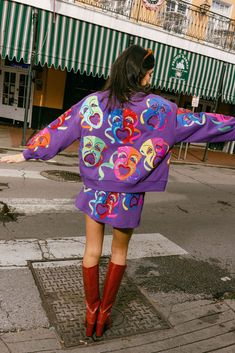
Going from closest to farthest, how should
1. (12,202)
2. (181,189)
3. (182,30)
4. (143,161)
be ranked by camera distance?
(143,161) → (12,202) → (181,189) → (182,30)

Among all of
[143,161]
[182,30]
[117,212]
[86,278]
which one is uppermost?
[182,30]

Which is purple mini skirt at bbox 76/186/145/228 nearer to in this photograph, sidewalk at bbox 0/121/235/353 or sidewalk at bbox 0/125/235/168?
sidewalk at bbox 0/121/235/353

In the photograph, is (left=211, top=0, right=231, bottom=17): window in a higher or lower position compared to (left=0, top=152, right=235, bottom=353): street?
higher

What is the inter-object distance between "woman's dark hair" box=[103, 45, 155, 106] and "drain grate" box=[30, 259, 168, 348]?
165 centimetres

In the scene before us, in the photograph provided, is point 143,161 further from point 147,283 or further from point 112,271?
point 147,283

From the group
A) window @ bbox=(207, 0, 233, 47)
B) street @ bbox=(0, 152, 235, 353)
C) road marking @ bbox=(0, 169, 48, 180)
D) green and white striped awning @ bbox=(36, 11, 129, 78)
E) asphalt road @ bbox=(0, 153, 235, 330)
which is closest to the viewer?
street @ bbox=(0, 152, 235, 353)

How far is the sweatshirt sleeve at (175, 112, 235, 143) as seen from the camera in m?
2.46

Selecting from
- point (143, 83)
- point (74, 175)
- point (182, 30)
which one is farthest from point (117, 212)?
point (182, 30)

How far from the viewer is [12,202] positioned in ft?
19.5

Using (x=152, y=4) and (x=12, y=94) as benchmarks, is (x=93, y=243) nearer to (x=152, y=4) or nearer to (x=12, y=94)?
(x=152, y=4)

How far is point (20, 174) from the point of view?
7953 mm

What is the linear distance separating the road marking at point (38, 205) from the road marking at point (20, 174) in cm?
162

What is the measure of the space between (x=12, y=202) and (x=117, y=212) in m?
3.80

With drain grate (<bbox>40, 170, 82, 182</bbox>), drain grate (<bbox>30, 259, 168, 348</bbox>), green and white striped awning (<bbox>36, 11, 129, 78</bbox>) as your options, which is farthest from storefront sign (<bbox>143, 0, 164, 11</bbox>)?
drain grate (<bbox>30, 259, 168, 348</bbox>)
